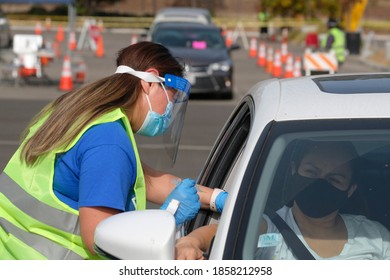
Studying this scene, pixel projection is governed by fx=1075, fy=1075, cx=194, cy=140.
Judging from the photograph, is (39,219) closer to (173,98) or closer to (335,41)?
(173,98)

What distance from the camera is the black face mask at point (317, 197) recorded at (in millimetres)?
3504

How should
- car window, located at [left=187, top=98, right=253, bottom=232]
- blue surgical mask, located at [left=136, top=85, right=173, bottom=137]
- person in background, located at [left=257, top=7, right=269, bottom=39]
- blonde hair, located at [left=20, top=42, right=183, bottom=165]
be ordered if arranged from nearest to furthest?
blonde hair, located at [left=20, top=42, right=183, bottom=165] → blue surgical mask, located at [left=136, top=85, right=173, bottom=137] → car window, located at [left=187, top=98, right=253, bottom=232] → person in background, located at [left=257, top=7, right=269, bottom=39]

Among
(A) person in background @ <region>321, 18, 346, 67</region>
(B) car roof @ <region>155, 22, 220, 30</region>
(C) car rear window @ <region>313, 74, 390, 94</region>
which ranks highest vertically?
(C) car rear window @ <region>313, 74, 390, 94</region>

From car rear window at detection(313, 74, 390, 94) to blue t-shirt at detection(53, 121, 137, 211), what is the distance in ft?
2.49

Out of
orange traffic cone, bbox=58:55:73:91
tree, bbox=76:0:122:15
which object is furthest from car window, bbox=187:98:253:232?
tree, bbox=76:0:122:15

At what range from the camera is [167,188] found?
429 centimetres

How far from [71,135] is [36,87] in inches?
794

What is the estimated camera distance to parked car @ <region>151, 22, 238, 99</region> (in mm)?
20938

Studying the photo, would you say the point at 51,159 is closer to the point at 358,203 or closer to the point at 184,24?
the point at 358,203

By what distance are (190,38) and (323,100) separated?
18.7m

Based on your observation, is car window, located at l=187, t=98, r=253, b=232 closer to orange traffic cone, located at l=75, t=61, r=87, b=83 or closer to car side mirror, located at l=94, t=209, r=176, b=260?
car side mirror, located at l=94, t=209, r=176, b=260

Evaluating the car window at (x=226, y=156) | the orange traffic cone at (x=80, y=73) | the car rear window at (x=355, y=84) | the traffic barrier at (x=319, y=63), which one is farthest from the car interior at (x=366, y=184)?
the orange traffic cone at (x=80, y=73)

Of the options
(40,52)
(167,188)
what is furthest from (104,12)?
(167,188)
